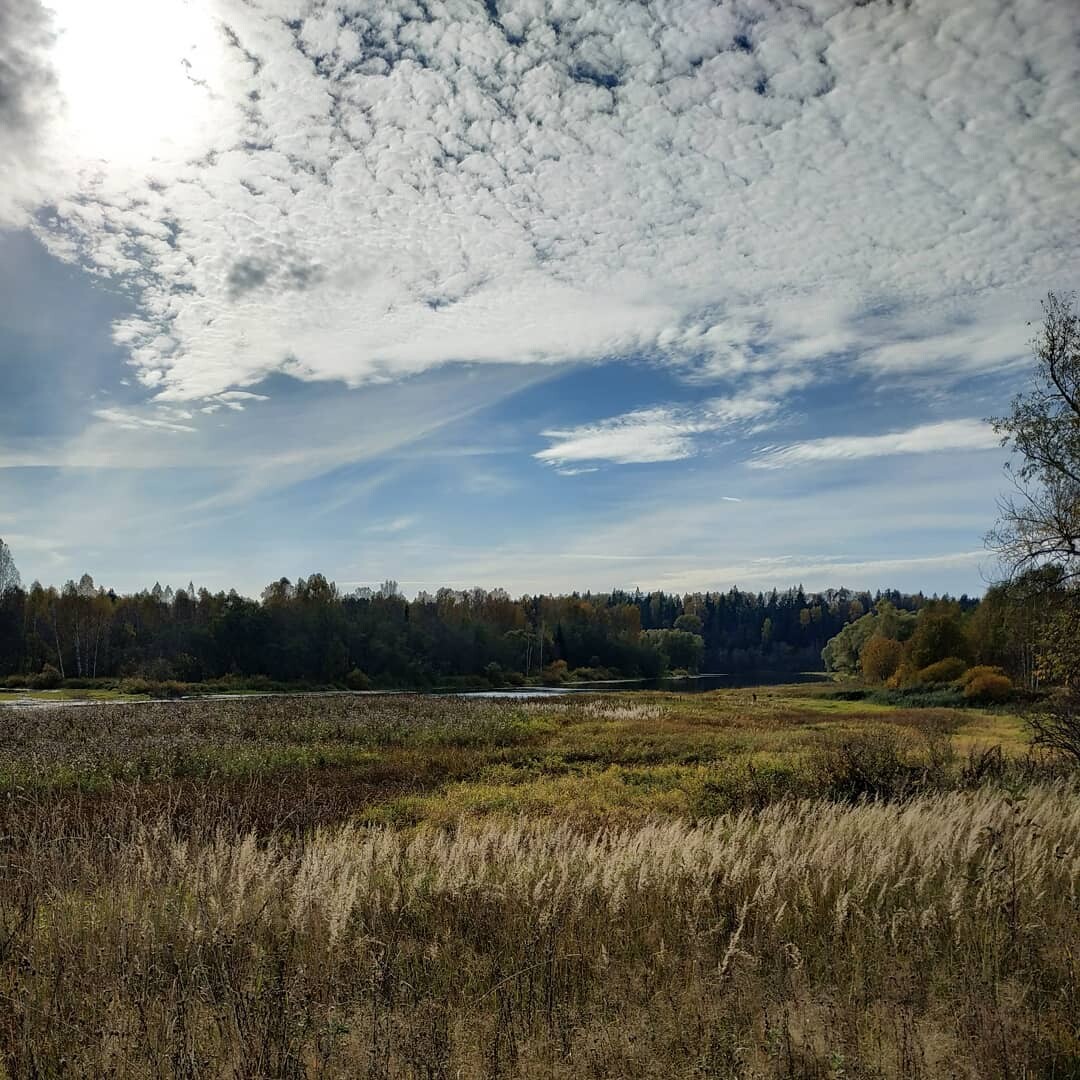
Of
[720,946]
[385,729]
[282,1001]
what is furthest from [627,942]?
[385,729]

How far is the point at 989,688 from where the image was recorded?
54.6 m

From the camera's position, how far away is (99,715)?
37531mm

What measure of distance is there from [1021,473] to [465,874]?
2144 cm

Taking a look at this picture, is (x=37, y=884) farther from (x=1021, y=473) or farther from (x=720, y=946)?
(x=1021, y=473)

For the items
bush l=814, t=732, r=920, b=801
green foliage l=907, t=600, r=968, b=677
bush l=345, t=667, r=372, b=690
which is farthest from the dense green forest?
bush l=814, t=732, r=920, b=801

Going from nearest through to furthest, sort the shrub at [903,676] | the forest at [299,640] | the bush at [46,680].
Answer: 1. the shrub at [903,676]
2. the bush at [46,680]
3. the forest at [299,640]

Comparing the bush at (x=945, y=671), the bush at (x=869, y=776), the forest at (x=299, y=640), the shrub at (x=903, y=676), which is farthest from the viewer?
the forest at (x=299, y=640)

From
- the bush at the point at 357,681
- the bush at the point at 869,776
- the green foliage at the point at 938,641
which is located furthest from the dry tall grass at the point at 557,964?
the bush at the point at 357,681

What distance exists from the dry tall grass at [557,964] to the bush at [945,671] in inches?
2575

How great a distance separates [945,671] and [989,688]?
42.3 feet

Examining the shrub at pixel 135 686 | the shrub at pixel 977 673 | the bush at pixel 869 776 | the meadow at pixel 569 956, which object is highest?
the meadow at pixel 569 956

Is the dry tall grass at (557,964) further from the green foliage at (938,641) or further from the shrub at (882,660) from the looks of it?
the shrub at (882,660)

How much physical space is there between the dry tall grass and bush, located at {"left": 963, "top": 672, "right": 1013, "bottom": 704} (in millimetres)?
52497

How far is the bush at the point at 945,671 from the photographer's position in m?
66.6
